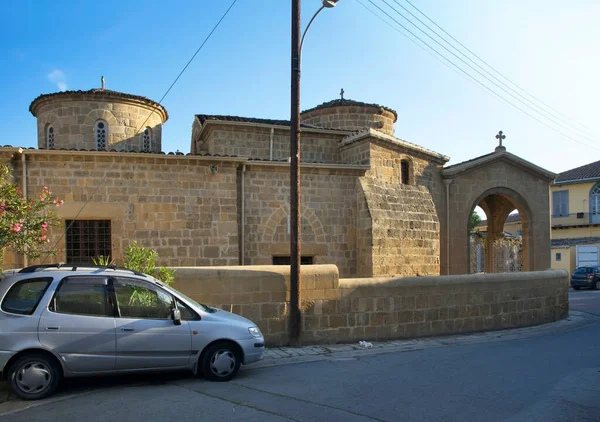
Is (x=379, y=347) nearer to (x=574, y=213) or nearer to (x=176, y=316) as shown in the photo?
(x=176, y=316)

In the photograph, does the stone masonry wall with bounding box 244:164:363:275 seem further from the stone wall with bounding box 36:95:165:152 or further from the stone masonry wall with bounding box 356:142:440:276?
the stone wall with bounding box 36:95:165:152

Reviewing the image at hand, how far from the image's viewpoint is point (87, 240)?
12641 millimetres

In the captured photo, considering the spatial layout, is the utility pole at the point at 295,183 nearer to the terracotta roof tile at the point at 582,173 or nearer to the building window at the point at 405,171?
the building window at the point at 405,171

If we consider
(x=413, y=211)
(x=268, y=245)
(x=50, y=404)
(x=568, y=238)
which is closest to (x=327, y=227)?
(x=268, y=245)

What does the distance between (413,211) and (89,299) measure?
39.3 feet

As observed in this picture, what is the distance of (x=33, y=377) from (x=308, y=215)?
32.7ft

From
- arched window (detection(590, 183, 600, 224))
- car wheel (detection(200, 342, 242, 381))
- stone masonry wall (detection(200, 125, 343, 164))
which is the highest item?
stone masonry wall (detection(200, 125, 343, 164))

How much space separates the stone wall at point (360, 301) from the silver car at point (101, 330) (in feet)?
6.29

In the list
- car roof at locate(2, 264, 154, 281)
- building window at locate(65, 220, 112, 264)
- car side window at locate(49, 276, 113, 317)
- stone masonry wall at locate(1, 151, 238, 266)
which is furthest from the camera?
building window at locate(65, 220, 112, 264)

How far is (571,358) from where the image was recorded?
27.8 feet

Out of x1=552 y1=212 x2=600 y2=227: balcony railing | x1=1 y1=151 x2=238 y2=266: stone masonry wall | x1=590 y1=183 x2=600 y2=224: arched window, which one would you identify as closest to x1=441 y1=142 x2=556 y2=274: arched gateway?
x1=1 y1=151 x2=238 y2=266: stone masonry wall

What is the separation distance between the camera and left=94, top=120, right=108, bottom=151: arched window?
56.0 ft

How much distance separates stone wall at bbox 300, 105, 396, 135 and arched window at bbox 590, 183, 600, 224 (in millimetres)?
25504

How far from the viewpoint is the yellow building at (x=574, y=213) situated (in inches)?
1344
